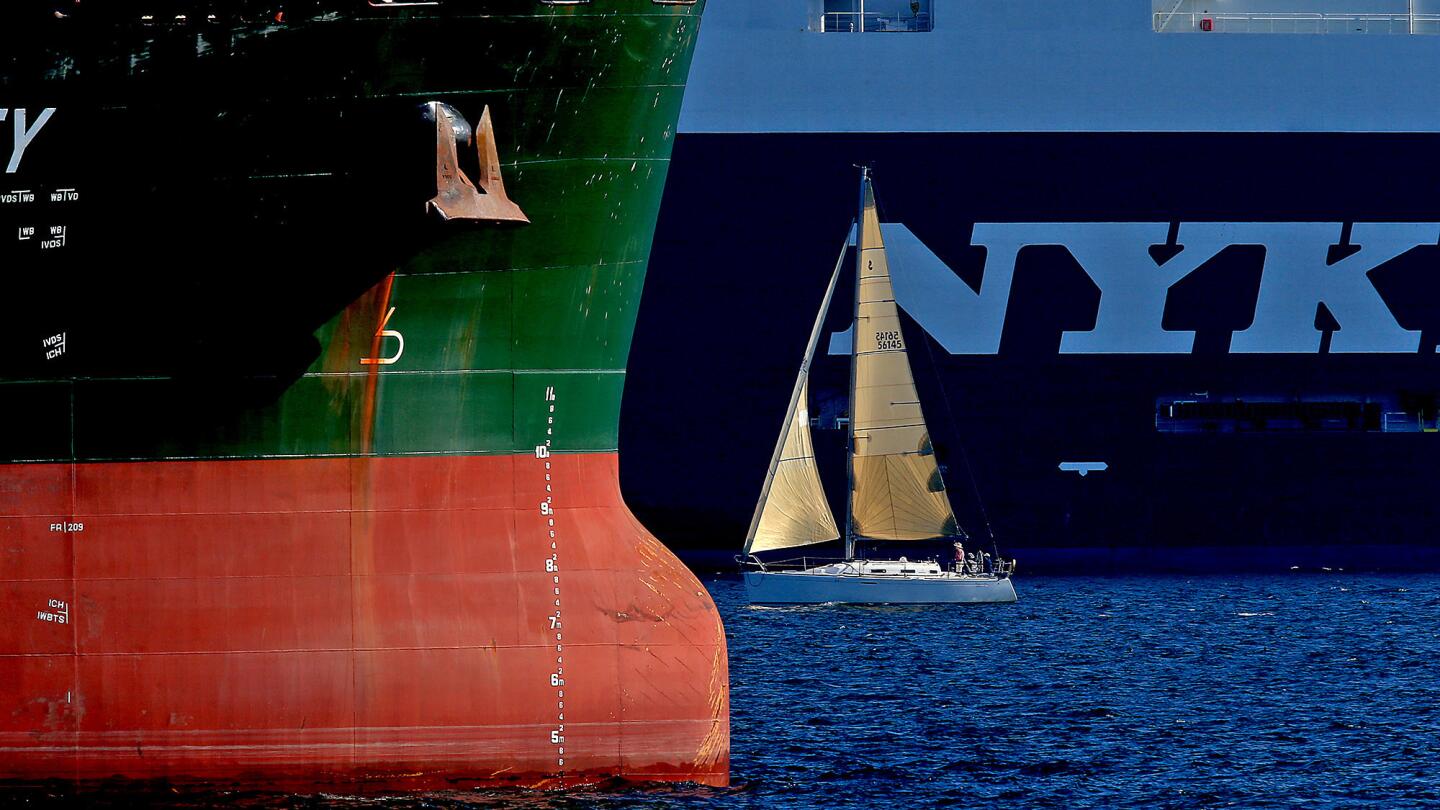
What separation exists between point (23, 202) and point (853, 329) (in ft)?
81.4

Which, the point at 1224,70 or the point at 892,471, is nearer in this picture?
the point at 892,471

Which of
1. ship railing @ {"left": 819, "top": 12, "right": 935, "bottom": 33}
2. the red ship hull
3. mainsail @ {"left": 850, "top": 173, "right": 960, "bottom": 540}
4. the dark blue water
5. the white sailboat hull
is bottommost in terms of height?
the dark blue water

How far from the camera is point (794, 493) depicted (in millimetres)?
35594

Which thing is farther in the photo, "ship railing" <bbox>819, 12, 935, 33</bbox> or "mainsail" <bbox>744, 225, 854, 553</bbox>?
"ship railing" <bbox>819, 12, 935, 33</bbox>

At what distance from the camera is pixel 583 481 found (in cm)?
1323

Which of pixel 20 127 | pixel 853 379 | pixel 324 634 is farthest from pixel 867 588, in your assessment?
pixel 20 127

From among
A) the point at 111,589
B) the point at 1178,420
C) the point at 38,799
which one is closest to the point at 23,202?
the point at 111,589

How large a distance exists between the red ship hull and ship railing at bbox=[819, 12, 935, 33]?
92.5 ft

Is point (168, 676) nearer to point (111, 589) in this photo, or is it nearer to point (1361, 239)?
point (111, 589)

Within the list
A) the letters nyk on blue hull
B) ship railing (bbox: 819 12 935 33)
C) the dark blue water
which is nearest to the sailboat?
the dark blue water

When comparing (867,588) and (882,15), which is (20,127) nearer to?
(867,588)

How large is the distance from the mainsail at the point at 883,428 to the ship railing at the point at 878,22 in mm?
5106

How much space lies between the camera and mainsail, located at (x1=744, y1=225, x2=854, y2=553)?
3528 centimetres

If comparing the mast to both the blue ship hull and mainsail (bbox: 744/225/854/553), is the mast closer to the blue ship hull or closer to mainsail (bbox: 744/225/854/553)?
mainsail (bbox: 744/225/854/553)
